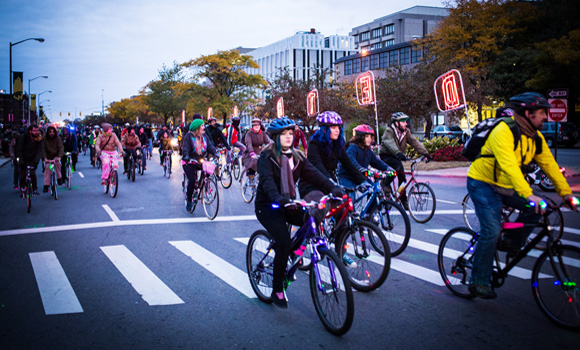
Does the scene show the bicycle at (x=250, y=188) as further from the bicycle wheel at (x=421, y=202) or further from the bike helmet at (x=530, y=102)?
the bike helmet at (x=530, y=102)

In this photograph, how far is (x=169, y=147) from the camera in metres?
19.9

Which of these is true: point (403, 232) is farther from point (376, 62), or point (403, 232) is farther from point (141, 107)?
point (141, 107)

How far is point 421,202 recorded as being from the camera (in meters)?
9.69

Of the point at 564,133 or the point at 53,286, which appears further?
the point at 564,133

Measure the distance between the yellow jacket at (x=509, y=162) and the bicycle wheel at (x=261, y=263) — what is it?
2.10 metres

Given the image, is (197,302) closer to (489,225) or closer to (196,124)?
(489,225)

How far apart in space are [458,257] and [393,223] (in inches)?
71.6

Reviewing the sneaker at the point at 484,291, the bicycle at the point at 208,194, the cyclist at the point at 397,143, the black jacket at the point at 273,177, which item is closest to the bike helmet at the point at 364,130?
the cyclist at the point at 397,143

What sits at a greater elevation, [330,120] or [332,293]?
[330,120]

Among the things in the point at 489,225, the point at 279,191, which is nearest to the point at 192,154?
the point at 279,191

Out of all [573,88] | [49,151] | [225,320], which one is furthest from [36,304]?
[573,88]

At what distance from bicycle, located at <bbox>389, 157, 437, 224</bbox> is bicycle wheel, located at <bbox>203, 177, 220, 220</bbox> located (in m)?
3.42

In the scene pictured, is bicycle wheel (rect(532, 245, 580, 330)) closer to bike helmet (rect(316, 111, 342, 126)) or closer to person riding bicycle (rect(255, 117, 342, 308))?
person riding bicycle (rect(255, 117, 342, 308))

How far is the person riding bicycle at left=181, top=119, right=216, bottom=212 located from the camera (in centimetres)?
1080
